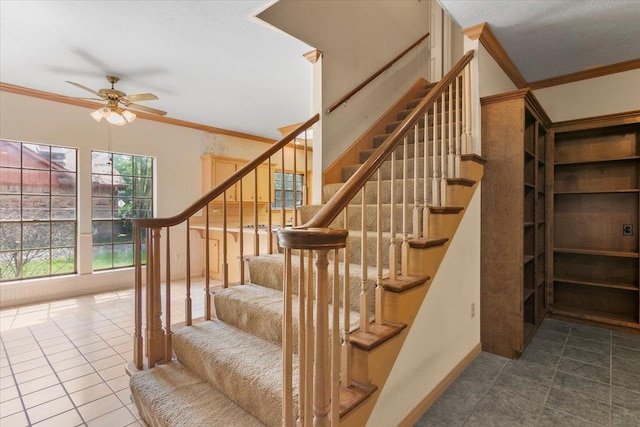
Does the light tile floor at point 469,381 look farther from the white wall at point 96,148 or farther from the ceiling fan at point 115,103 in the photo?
the ceiling fan at point 115,103

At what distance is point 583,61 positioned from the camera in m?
3.02

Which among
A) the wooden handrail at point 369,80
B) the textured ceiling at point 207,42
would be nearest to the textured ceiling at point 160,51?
the textured ceiling at point 207,42

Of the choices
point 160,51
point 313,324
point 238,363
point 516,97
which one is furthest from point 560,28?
point 160,51

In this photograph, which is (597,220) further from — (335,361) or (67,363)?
(67,363)

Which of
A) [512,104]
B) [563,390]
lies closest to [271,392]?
[563,390]

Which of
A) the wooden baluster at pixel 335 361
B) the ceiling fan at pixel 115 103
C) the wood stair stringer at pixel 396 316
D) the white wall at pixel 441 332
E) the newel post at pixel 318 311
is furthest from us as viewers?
the ceiling fan at pixel 115 103

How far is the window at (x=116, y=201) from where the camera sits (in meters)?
4.74

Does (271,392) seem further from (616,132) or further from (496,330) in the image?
(616,132)

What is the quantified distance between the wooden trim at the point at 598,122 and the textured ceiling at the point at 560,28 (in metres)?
0.54

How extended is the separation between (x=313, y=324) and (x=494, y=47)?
9.06 ft

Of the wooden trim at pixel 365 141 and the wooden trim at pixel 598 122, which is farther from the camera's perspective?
the wooden trim at pixel 365 141

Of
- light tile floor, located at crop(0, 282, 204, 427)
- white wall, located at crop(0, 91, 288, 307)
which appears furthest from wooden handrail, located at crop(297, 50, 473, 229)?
white wall, located at crop(0, 91, 288, 307)

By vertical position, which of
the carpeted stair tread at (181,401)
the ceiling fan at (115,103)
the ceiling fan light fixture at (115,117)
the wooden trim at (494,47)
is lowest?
the carpeted stair tread at (181,401)

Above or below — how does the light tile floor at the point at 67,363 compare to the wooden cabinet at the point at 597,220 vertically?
below
